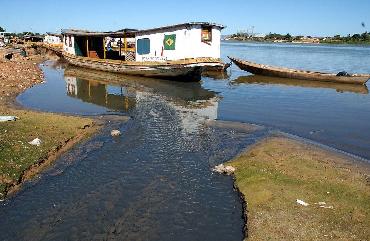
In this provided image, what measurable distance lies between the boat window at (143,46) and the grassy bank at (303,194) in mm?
17879

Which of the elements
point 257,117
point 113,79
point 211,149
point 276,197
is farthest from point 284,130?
point 113,79

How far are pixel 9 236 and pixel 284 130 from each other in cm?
1113

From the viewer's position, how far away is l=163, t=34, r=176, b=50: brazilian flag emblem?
26.0 metres

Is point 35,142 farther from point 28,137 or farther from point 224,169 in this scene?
point 224,169

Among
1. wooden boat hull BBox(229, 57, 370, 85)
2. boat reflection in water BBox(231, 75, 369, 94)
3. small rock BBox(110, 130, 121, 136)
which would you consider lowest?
small rock BBox(110, 130, 121, 136)

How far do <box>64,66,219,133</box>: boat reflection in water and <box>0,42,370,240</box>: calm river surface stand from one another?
0.21ft

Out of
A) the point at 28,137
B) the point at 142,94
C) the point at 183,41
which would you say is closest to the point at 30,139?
the point at 28,137

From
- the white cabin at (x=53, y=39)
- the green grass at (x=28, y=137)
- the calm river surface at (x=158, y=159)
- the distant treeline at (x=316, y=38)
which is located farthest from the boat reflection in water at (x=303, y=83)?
the distant treeline at (x=316, y=38)

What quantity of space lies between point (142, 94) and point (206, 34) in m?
6.70

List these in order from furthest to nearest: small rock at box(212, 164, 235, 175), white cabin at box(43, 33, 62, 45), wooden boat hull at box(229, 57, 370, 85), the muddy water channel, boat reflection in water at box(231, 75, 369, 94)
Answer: white cabin at box(43, 33, 62, 45), wooden boat hull at box(229, 57, 370, 85), boat reflection in water at box(231, 75, 369, 94), small rock at box(212, 164, 235, 175), the muddy water channel

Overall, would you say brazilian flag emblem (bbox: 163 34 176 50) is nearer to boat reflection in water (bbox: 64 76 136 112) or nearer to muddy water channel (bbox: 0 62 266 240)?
boat reflection in water (bbox: 64 76 136 112)

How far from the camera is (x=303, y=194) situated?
8.36m

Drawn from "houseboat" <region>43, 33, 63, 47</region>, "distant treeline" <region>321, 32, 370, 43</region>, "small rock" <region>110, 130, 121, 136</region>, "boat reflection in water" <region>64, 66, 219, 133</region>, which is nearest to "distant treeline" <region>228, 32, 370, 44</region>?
"distant treeline" <region>321, 32, 370, 43</region>

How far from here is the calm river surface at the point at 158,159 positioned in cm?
743
